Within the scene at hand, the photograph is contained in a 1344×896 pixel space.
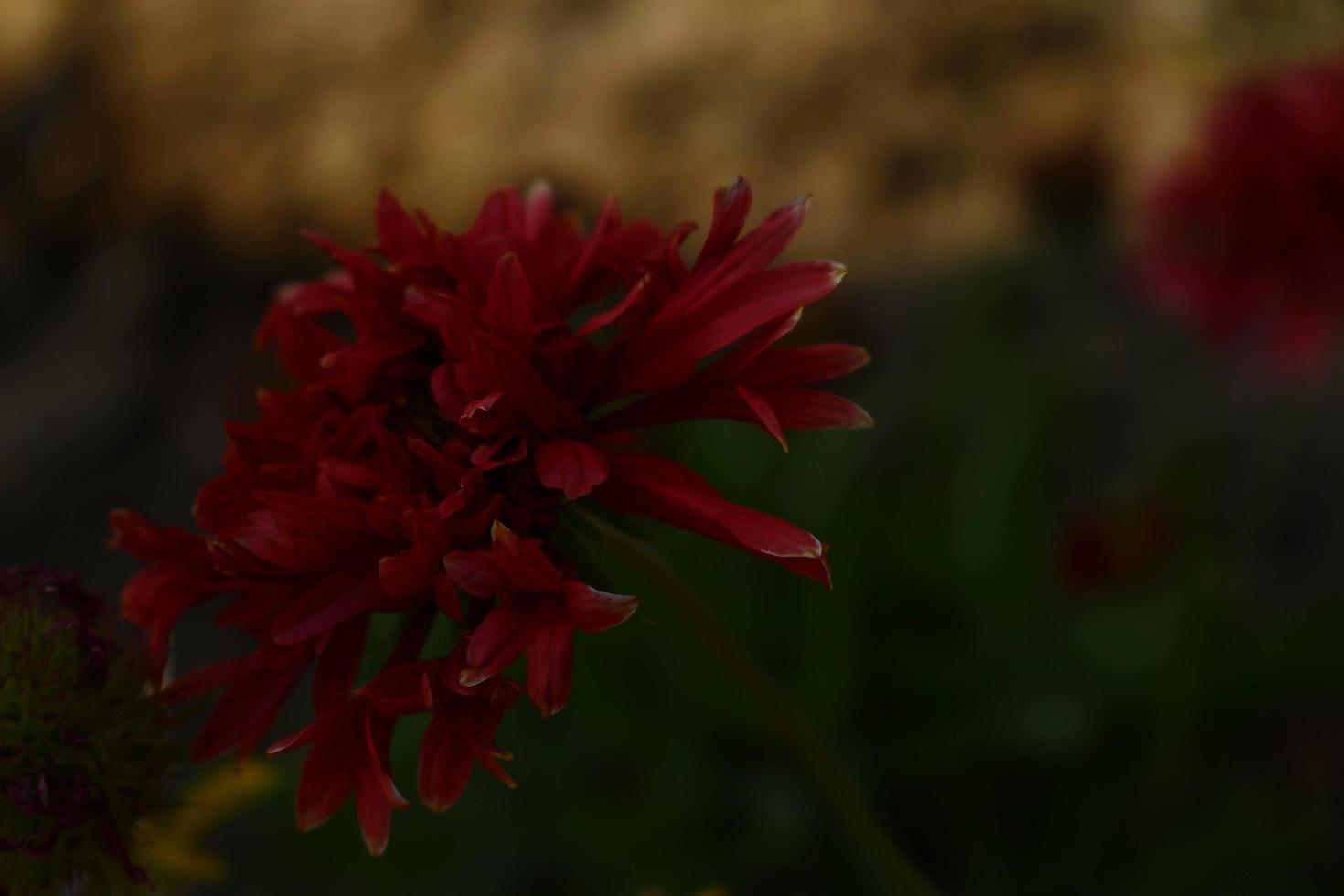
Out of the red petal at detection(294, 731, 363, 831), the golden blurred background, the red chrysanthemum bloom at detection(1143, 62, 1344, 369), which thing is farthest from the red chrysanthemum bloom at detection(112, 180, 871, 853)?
the golden blurred background

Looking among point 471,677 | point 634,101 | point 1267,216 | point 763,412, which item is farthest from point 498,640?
point 634,101

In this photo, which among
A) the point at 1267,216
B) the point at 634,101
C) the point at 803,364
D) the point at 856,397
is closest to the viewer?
the point at 803,364

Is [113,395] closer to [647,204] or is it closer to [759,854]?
[647,204]

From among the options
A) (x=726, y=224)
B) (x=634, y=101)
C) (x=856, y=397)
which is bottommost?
(x=856, y=397)

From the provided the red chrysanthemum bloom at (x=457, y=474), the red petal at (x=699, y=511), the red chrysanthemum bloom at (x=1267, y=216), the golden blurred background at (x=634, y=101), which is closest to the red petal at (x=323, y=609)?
the red chrysanthemum bloom at (x=457, y=474)

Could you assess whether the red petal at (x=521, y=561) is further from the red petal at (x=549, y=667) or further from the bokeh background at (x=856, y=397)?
the bokeh background at (x=856, y=397)

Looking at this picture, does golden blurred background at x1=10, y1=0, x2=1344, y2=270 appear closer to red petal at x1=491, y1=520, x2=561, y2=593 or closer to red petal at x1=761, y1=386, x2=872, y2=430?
red petal at x1=761, y1=386, x2=872, y2=430

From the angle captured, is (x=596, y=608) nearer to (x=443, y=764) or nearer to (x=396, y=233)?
(x=443, y=764)
